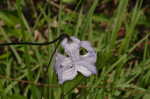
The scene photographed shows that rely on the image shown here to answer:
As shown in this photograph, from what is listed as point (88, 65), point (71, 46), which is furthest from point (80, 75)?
point (71, 46)

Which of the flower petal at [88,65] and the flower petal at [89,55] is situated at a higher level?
the flower petal at [89,55]

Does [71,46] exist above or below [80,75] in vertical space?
above

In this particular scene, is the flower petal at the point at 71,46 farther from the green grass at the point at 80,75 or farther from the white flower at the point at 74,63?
the green grass at the point at 80,75

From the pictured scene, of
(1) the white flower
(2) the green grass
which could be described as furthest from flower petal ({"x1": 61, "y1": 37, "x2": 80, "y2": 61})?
(2) the green grass

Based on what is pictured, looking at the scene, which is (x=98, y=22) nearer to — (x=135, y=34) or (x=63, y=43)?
(x=135, y=34)

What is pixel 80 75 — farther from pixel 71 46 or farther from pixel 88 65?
pixel 71 46

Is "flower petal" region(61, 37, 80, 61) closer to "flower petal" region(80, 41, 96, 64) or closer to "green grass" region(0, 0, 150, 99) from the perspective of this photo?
"flower petal" region(80, 41, 96, 64)

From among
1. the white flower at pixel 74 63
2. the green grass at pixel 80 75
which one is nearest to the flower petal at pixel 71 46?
the white flower at pixel 74 63

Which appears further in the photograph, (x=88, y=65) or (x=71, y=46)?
(x=88, y=65)

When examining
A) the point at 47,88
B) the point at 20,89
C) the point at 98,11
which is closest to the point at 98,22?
the point at 98,11
